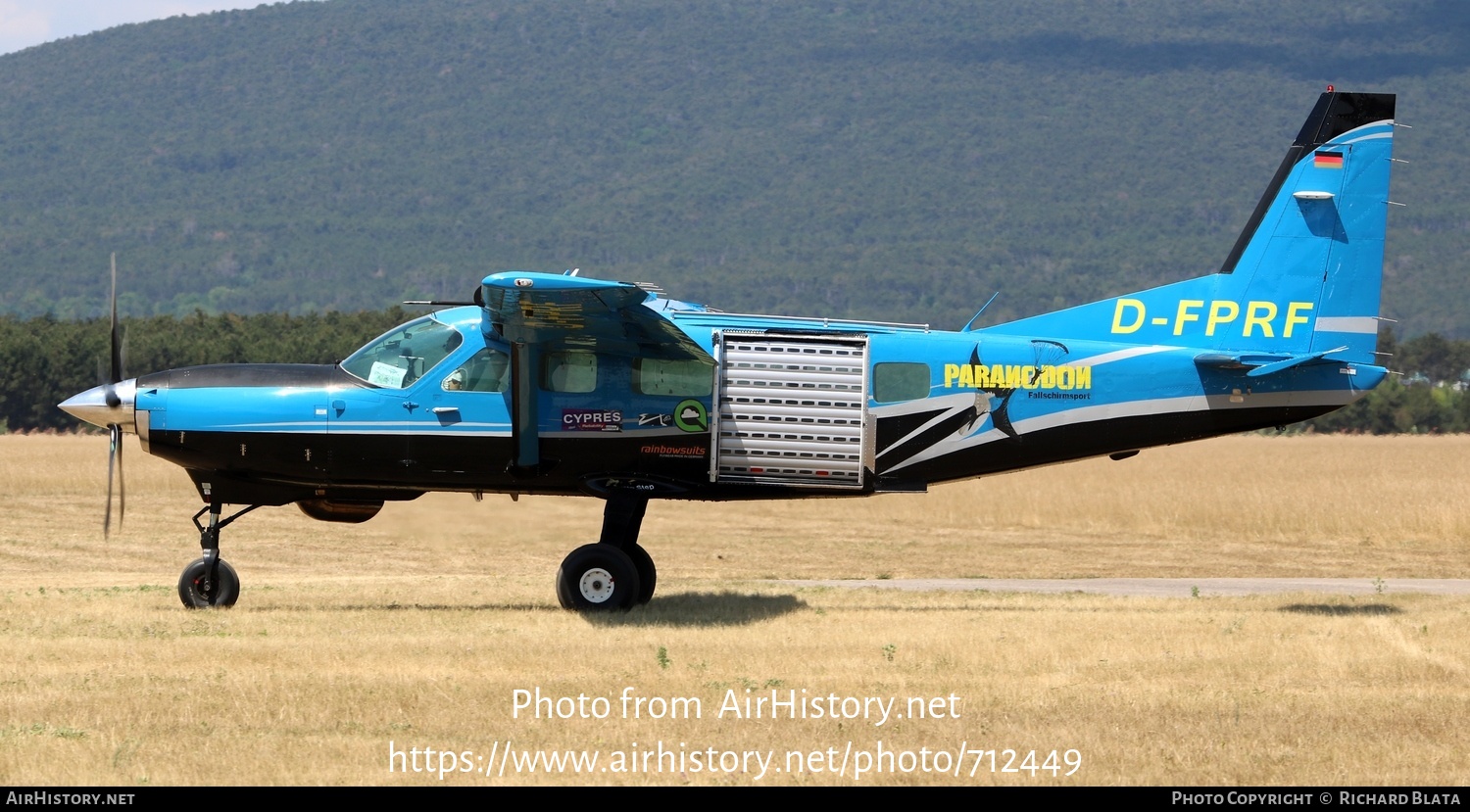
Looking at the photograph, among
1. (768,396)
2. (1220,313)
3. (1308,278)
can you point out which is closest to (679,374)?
(768,396)

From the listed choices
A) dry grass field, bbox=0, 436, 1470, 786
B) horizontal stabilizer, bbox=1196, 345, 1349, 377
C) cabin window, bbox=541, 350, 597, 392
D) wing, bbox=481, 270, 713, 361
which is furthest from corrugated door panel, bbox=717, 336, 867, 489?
horizontal stabilizer, bbox=1196, 345, 1349, 377

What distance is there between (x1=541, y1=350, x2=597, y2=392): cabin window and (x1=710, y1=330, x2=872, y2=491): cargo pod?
1235 mm

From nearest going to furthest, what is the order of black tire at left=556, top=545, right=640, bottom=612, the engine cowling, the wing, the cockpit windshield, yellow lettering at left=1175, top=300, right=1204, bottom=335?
the wing → black tire at left=556, top=545, right=640, bottom=612 → the cockpit windshield → yellow lettering at left=1175, top=300, right=1204, bottom=335 → the engine cowling

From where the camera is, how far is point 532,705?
11352 mm

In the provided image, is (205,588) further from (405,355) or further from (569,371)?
(569,371)

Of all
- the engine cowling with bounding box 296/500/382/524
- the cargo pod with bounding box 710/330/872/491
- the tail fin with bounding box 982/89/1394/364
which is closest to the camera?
the cargo pod with bounding box 710/330/872/491

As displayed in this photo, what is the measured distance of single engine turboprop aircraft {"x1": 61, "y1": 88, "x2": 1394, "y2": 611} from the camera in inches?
620

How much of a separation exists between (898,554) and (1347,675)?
13.5 meters

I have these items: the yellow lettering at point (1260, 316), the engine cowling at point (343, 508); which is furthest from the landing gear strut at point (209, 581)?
the yellow lettering at point (1260, 316)

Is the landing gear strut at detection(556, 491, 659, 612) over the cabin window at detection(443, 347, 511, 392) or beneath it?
beneath

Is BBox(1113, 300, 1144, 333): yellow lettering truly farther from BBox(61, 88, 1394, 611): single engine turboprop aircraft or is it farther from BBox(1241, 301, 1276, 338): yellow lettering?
BBox(1241, 301, 1276, 338): yellow lettering

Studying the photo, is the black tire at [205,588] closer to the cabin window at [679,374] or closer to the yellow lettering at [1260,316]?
the cabin window at [679,374]

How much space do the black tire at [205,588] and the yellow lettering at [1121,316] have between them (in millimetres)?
9010
